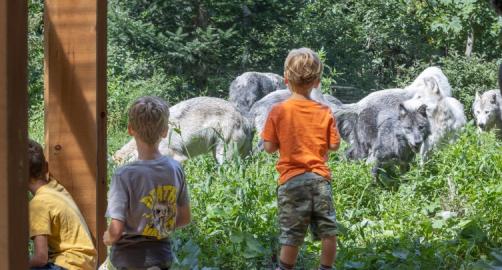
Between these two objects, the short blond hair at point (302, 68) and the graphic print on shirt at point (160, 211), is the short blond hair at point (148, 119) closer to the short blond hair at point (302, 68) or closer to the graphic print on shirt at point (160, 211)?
the graphic print on shirt at point (160, 211)

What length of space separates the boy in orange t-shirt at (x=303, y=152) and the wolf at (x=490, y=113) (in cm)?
673

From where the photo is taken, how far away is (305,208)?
4.99m

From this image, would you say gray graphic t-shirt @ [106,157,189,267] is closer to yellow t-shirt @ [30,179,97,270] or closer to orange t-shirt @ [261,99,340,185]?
yellow t-shirt @ [30,179,97,270]

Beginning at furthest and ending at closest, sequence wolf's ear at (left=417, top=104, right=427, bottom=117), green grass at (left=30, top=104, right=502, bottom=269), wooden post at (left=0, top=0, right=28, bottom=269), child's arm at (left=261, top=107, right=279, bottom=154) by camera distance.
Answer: wolf's ear at (left=417, top=104, right=427, bottom=117) < green grass at (left=30, top=104, right=502, bottom=269) < child's arm at (left=261, top=107, right=279, bottom=154) < wooden post at (left=0, top=0, right=28, bottom=269)

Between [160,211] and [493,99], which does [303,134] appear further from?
[493,99]

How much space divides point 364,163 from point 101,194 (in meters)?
5.40

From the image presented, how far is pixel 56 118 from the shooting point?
4.18 m

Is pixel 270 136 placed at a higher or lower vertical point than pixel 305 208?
higher

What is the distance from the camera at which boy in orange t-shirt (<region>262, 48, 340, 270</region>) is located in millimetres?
4953

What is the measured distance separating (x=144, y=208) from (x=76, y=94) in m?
0.72

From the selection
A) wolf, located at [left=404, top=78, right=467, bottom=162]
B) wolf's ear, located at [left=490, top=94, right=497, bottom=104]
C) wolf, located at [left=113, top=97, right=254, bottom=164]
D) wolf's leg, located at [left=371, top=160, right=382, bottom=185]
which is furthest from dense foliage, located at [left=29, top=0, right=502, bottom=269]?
wolf's ear, located at [left=490, top=94, right=497, bottom=104]

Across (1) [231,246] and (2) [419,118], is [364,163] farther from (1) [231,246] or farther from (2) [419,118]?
(1) [231,246]

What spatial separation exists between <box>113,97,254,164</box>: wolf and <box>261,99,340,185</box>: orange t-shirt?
14.4 feet

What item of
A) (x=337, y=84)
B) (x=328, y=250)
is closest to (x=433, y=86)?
(x=328, y=250)
